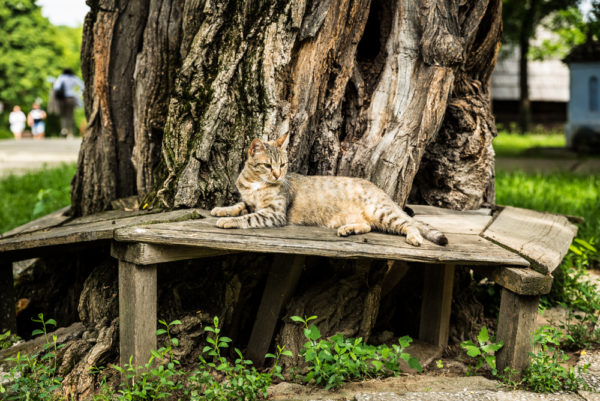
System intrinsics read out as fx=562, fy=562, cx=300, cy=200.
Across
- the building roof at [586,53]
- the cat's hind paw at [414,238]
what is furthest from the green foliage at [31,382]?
the building roof at [586,53]

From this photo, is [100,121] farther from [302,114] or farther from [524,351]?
[524,351]

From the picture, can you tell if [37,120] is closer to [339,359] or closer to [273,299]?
[273,299]

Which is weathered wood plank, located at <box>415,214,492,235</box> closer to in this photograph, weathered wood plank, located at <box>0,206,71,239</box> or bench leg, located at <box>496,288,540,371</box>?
bench leg, located at <box>496,288,540,371</box>

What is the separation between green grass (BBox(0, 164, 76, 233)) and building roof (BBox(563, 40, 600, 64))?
1402 centimetres

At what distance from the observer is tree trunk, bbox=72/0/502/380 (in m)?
4.14

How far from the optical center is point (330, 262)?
4.46 metres

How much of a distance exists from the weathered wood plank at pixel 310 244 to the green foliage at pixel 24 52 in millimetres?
38310

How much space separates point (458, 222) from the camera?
4.41 m

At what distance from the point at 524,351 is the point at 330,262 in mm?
1596

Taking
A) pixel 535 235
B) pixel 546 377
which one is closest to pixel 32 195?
pixel 535 235

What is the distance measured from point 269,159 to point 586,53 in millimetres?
15397

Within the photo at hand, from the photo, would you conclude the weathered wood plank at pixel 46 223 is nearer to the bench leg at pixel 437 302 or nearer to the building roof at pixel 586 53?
the bench leg at pixel 437 302

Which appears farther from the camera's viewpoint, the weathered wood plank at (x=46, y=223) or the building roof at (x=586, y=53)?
the building roof at (x=586, y=53)

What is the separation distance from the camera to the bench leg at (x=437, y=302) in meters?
4.25
